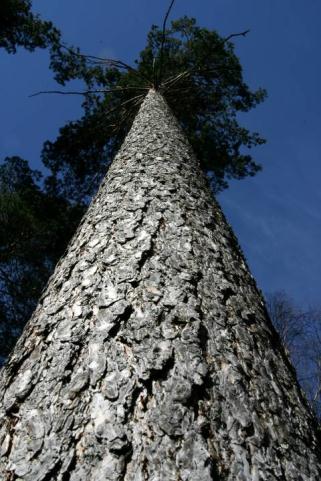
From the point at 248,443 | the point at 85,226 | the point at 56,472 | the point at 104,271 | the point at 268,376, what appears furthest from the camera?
the point at 85,226

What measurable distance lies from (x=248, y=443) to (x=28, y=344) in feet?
2.72

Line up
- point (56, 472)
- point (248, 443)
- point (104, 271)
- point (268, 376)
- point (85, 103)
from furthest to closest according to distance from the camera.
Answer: point (85, 103), point (104, 271), point (268, 376), point (248, 443), point (56, 472)

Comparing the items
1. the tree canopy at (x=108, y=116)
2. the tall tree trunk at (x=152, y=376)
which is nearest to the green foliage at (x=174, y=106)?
the tree canopy at (x=108, y=116)

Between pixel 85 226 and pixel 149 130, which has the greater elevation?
pixel 149 130

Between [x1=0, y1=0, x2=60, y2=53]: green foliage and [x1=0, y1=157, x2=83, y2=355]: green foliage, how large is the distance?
2.93 m

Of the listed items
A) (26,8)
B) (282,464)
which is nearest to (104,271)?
(282,464)

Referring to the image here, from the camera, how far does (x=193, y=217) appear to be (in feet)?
6.93

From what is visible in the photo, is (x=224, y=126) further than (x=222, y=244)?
Yes

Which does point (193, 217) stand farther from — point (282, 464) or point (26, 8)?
point (26, 8)

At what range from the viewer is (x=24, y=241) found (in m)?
7.43

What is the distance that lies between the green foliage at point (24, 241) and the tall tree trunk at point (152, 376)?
5656 millimetres

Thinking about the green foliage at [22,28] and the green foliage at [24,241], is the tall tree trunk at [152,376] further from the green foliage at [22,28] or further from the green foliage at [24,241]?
the green foliage at [22,28]

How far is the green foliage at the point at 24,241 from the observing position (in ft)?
23.3

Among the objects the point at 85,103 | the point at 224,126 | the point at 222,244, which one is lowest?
the point at 222,244
